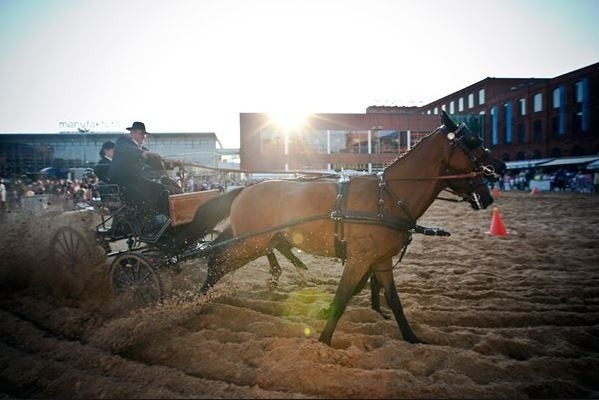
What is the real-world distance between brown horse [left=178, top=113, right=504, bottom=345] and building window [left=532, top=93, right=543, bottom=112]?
47.6 m

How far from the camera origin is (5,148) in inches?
1743

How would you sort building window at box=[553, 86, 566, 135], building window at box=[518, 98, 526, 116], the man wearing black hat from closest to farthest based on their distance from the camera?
the man wearing black hat, building window at box=[553, 86, 566, 135], building window at box=[518, 98, 526, 116]

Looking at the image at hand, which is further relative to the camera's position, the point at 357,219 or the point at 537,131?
the point at 537,131

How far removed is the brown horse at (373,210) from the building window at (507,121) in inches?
1980

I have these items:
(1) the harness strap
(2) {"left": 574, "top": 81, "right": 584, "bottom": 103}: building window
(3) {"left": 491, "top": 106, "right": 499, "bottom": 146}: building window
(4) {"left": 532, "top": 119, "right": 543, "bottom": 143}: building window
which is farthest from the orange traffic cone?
(3) {"left": 491, "top": 106, "right": 499, "bottom": 146}: building window

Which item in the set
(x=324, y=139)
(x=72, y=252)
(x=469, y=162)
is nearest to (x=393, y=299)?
(x=469, y=162)

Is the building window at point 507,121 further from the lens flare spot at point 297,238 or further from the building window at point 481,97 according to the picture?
the lens flare spot at point 297,238

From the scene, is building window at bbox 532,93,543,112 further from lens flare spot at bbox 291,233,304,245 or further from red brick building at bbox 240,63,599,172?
lens flare spot at bbox 291,233,304,245

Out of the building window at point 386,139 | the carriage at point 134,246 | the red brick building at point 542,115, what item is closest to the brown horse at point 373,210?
the carriage at point 134,246

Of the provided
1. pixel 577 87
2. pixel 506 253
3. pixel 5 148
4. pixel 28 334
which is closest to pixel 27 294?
pixel 28 334

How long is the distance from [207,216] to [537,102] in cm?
4970

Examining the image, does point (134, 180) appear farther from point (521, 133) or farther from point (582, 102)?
point (521, 133)

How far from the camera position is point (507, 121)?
1825 inches

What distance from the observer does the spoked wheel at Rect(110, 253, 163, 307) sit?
437cm
